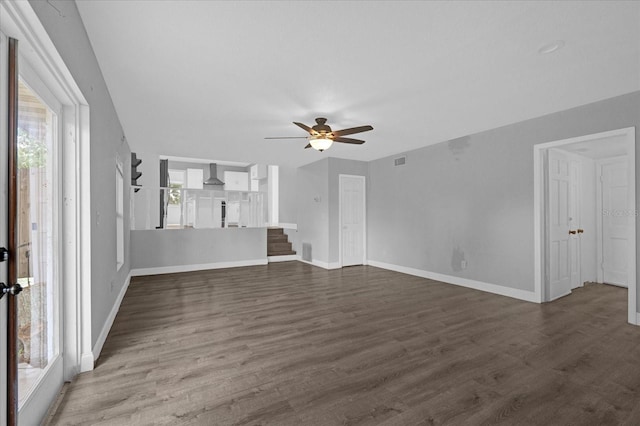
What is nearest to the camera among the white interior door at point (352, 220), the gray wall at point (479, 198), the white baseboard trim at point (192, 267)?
the gray wall at point (479, 198)

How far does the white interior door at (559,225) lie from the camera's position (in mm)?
4234

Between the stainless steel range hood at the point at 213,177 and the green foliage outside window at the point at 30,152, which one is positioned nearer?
the green foliage outside window at the point at 30,152

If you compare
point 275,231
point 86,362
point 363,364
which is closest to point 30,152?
point 86,362

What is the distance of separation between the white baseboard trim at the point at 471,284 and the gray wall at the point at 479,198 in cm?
8

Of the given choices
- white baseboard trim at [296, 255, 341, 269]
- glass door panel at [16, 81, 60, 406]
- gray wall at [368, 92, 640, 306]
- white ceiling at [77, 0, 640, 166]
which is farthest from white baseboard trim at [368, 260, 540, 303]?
glass door panel at [16, 81, 60, 406]

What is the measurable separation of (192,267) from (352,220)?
3.80 metres

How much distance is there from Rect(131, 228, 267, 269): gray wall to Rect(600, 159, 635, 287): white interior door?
22.5ft

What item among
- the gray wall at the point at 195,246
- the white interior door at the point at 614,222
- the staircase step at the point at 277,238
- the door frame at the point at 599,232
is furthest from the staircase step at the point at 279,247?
the white interior door at the point at 614,222

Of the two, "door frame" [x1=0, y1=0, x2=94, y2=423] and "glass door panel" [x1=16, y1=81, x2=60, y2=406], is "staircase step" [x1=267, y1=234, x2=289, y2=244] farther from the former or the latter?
"glass door panel" [x1=16, y1=81, x2=60, y2=406]

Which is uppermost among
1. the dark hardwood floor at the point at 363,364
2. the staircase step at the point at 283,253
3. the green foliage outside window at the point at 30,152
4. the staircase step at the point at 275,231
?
the green foliage outside window at the point at 30,152

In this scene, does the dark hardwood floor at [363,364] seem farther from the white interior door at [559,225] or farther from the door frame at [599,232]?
the door frame at [599,232]

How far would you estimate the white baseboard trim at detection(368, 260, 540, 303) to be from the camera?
4.23m

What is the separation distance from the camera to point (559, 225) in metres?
4.39

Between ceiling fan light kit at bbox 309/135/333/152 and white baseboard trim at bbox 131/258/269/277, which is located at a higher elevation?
ceiling fan light kit at bbox 309/135/333/152
